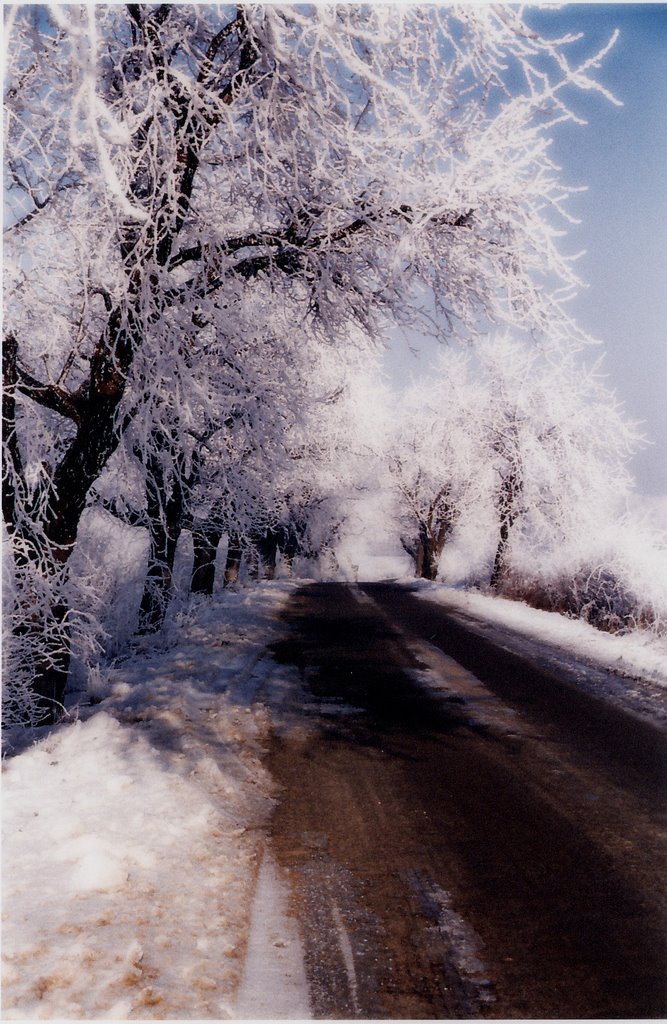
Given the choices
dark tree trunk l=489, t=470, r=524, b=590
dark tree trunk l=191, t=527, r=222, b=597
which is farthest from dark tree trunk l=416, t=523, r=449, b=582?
dark tree trunk l=191, t=527, r=222, b=597

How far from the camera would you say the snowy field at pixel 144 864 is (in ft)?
8.78

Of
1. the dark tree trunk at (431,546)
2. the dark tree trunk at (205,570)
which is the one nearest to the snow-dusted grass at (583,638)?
the dark tree trunk at (205,570)

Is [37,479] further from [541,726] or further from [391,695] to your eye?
[541,726]

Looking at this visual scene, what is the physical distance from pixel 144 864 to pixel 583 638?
1053 centimetres

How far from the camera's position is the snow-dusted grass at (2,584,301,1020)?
2656mm

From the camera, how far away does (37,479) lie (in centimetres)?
545

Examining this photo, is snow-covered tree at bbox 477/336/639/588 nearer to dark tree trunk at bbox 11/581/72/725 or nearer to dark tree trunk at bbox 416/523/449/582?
dark tree trunk at bbox 416/523/449/582

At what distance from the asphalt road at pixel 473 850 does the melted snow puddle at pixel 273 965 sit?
63 mm

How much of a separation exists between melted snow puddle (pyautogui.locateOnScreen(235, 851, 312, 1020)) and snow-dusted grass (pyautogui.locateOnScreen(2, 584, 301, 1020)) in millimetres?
68

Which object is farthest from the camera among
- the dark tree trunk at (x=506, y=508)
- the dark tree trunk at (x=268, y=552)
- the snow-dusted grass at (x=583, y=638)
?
the dark tree trunk at (x=268, y=552)

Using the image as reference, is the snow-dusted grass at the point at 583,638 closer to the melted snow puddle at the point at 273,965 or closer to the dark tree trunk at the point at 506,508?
the dark tree trunk at the point at 506,508

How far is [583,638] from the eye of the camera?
12.4 meters

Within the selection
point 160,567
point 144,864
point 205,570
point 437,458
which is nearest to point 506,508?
point 437,458

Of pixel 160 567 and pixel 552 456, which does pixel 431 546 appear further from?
pixel 160 567
